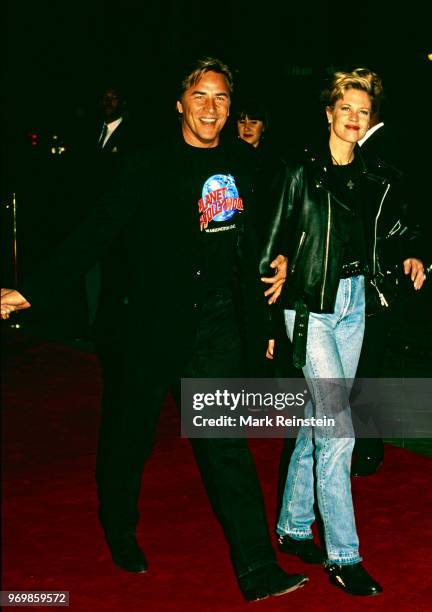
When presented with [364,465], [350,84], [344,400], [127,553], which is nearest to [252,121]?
[364,465]

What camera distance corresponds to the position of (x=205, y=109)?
357cm

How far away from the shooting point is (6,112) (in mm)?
12906

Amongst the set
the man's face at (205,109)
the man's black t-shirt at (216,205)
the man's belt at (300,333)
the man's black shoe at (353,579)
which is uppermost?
the man's face at (205,109)

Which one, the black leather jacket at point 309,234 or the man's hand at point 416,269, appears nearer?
the black leather jacket at point 309,234

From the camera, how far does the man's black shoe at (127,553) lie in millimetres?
3838

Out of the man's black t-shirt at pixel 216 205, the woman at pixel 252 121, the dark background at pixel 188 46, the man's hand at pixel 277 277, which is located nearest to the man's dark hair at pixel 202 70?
the man's black t-shirt at pixel 216 205

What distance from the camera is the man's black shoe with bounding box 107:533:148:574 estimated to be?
384 cm

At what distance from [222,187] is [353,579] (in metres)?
1.53

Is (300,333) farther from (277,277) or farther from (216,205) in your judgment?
(216,205)

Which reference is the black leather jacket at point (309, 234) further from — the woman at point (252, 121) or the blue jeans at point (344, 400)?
the woman at point (252, 121)

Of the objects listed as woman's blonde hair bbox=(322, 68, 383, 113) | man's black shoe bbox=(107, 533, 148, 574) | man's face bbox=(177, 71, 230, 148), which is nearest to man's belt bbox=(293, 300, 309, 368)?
man's face bbox=(177, 71, 230, 148)

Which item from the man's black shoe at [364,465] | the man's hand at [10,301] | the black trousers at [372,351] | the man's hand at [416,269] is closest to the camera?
the man's hand at [10,301]

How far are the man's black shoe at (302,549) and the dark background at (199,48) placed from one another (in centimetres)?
901

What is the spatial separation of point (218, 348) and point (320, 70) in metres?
13.5
